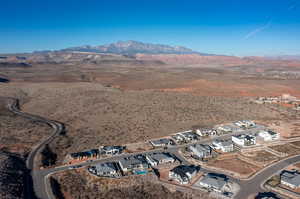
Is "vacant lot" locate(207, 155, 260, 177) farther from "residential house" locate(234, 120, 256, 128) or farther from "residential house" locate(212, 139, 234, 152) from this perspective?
"residential house" locate(234, 120, 256, 128)

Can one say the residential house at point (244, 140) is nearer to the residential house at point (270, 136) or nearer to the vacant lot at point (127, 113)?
the residential house at point (270, 136)

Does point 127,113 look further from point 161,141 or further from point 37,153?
point 37,153

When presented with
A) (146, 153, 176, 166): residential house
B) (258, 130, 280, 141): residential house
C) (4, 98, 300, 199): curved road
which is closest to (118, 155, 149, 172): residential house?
(146, 153, 176, 166): residential house

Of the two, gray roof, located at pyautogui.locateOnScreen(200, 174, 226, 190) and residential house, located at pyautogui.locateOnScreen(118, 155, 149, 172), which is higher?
gray roof, located at pyautogui.locateOnScreen(200, 174, 226, 190)

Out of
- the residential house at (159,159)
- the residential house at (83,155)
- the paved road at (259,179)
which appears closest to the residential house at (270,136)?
the paved road at (259,179)

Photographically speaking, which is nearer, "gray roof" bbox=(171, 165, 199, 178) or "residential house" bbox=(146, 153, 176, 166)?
"gray roof" bbox=(171, 165, 199, 178)

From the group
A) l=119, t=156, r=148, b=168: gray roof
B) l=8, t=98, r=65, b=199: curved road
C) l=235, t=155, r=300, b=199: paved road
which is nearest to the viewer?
l=8, t=98, r=65, b=199: curved road

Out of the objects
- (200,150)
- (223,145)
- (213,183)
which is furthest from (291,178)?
(200,150)
